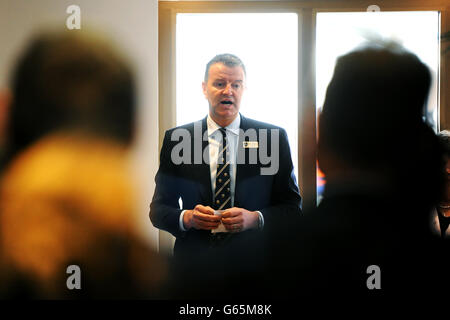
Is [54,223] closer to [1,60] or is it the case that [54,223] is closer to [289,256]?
[1,60]

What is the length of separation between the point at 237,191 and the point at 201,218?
0.51 feet

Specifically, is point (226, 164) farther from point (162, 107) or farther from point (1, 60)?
point (1, 60)

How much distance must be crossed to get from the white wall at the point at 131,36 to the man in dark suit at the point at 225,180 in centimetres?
6

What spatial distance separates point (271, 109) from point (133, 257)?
733 mm

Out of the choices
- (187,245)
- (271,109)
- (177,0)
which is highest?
(177,0)

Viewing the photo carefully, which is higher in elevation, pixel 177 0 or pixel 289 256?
pixel 177 0

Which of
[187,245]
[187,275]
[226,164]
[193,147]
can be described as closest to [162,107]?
[193,147]

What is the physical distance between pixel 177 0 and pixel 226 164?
609mm

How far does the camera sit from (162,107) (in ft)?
4.11

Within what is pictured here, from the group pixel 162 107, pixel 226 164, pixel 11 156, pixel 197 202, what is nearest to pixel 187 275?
pixel 197 202

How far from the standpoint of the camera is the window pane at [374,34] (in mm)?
1227

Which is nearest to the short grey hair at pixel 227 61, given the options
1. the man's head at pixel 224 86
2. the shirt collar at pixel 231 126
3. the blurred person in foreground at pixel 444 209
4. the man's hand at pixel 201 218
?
the man's head at pixel 224 86

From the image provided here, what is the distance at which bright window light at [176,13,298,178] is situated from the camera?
1.22 meters

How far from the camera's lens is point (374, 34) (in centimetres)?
124
